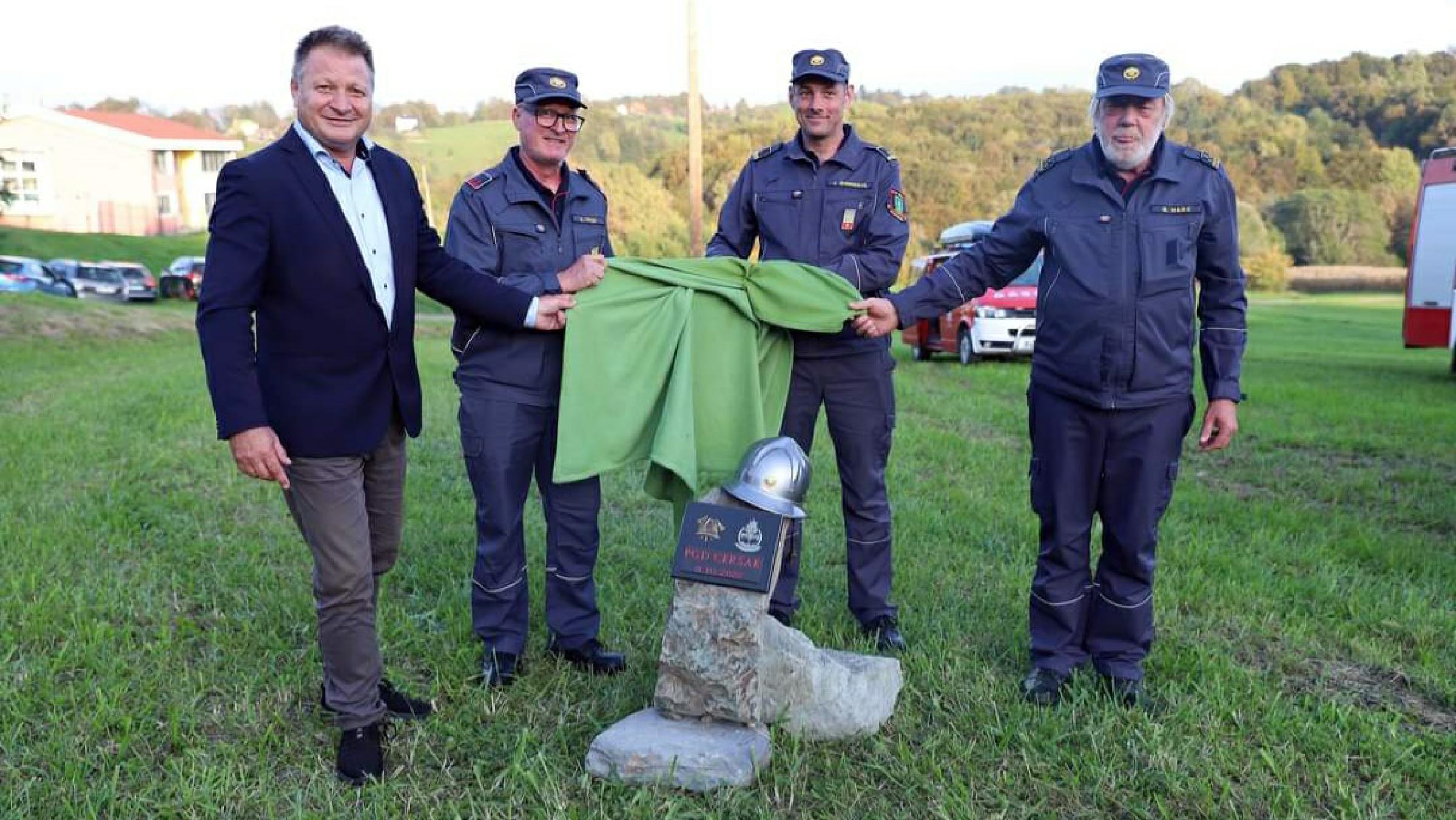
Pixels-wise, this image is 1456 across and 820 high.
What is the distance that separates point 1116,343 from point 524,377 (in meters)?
2.22

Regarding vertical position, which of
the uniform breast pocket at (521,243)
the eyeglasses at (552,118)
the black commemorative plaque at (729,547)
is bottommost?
the black commemorative plaque at (729,547)

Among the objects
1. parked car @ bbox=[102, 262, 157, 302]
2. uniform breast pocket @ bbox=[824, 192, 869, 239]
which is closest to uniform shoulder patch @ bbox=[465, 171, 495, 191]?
uniform breast pocket @ bbox=[824, 192, 869, 239]

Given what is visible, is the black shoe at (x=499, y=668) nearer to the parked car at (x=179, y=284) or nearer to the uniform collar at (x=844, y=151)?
the uniform collar at (x=844, y=151)

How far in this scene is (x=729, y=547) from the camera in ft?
11.9

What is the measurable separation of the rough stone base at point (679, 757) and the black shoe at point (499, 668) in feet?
2.70

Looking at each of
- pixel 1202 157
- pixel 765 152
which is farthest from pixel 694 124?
pixel 1202 157

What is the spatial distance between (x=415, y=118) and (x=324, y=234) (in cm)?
10336

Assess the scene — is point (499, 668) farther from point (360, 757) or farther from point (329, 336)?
point (329, 336)

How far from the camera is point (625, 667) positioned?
446cm

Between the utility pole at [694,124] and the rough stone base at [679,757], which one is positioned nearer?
the rough stone base at [679,757]

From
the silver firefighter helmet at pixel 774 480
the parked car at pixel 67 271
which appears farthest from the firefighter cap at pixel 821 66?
the parked car at pixel 67 271

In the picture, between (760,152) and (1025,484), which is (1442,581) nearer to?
(1025,484)

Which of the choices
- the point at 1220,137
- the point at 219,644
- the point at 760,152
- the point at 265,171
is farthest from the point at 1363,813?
the point at 1220,137

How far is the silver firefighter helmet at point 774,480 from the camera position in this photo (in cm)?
367
